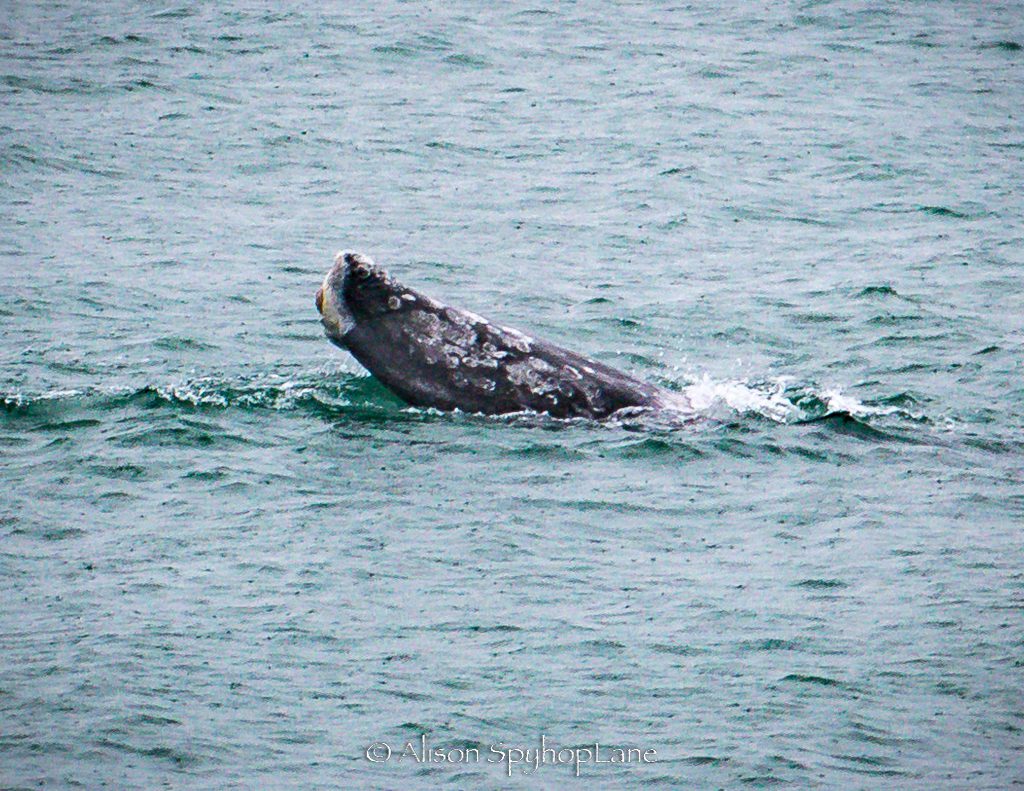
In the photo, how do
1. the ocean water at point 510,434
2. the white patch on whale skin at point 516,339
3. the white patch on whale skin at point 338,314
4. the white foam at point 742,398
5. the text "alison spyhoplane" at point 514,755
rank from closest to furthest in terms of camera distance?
the text "alison spyhoplane" at point 514,755 → the ocean water at point 510,434 → the white patch on whale skin at point 338,314 → the white patch on whale skin at point 516,339 → the white foam at point 742,398

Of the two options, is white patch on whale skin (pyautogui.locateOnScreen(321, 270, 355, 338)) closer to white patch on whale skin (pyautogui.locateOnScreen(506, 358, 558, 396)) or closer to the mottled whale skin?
the mottled whale skin

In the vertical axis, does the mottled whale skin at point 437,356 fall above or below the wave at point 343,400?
above

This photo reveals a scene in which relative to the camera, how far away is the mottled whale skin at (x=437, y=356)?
15023 mm

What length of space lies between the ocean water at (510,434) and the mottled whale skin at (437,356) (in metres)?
0.31

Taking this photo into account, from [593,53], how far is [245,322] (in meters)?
14.2

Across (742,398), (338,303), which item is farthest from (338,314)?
(742,398)

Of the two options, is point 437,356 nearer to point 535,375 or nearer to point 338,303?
point 535,375

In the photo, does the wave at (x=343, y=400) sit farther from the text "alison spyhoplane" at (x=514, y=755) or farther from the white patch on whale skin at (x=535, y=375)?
the text "alison spyhoplane" at (x=514, y=755)

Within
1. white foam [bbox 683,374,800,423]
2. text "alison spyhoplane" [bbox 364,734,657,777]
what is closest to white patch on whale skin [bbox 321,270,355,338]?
white foam [bbox 683,374,800,423]

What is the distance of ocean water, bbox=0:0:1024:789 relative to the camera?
10.3 metres

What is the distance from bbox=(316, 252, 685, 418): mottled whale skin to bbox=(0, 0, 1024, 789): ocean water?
0.31m

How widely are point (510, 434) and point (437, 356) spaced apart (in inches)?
38.6

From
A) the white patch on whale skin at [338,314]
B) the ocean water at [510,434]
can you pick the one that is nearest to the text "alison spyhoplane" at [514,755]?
the ocean water at [510,434]

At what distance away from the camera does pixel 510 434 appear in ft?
48.4
